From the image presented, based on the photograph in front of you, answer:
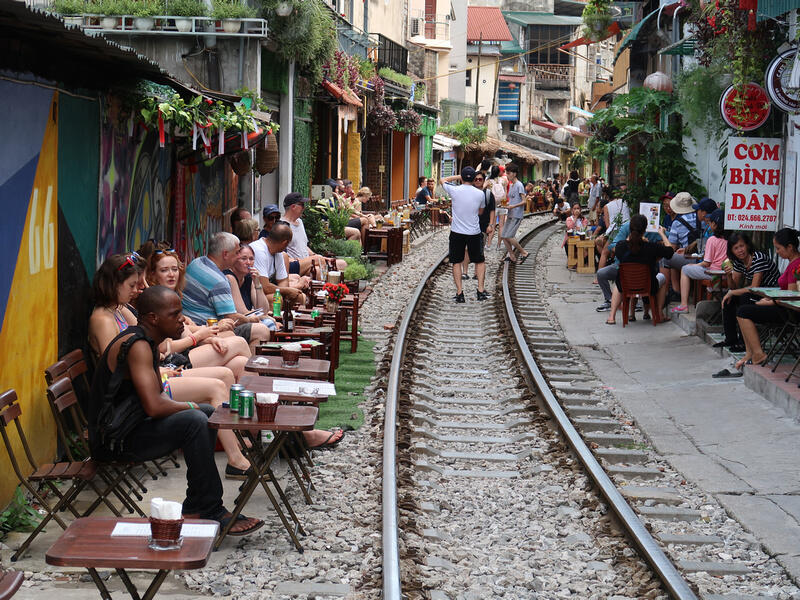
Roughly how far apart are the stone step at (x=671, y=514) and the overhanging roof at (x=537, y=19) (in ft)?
219

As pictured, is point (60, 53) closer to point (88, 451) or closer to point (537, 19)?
point (88, 451)

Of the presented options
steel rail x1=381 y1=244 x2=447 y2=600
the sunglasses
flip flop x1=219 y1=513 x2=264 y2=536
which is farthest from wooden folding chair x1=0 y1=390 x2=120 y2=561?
steel rail x1=381 y1=244 x2=447 y2=600

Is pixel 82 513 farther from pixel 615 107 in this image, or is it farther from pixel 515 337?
pixel 615 107

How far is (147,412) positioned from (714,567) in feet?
10.8

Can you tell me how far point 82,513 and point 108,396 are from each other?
3.54ft

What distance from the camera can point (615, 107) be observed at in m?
20.1

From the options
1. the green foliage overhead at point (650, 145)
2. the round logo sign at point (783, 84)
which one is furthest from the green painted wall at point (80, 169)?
the green foliage overhead at point (650, 145)

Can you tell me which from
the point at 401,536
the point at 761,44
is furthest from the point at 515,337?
the point at 401,536

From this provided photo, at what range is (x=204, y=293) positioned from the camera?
9.26 meters

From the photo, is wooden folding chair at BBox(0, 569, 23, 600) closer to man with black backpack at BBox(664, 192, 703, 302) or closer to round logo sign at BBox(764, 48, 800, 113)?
round logo sign at BBox(764, 48, 800, 113)

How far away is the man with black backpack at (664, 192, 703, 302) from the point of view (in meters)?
15.4

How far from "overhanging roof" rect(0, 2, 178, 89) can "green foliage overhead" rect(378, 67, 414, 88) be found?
2362 centimetres

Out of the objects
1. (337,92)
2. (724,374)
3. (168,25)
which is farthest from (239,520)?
(337,92)

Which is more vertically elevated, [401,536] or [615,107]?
[615,107]
